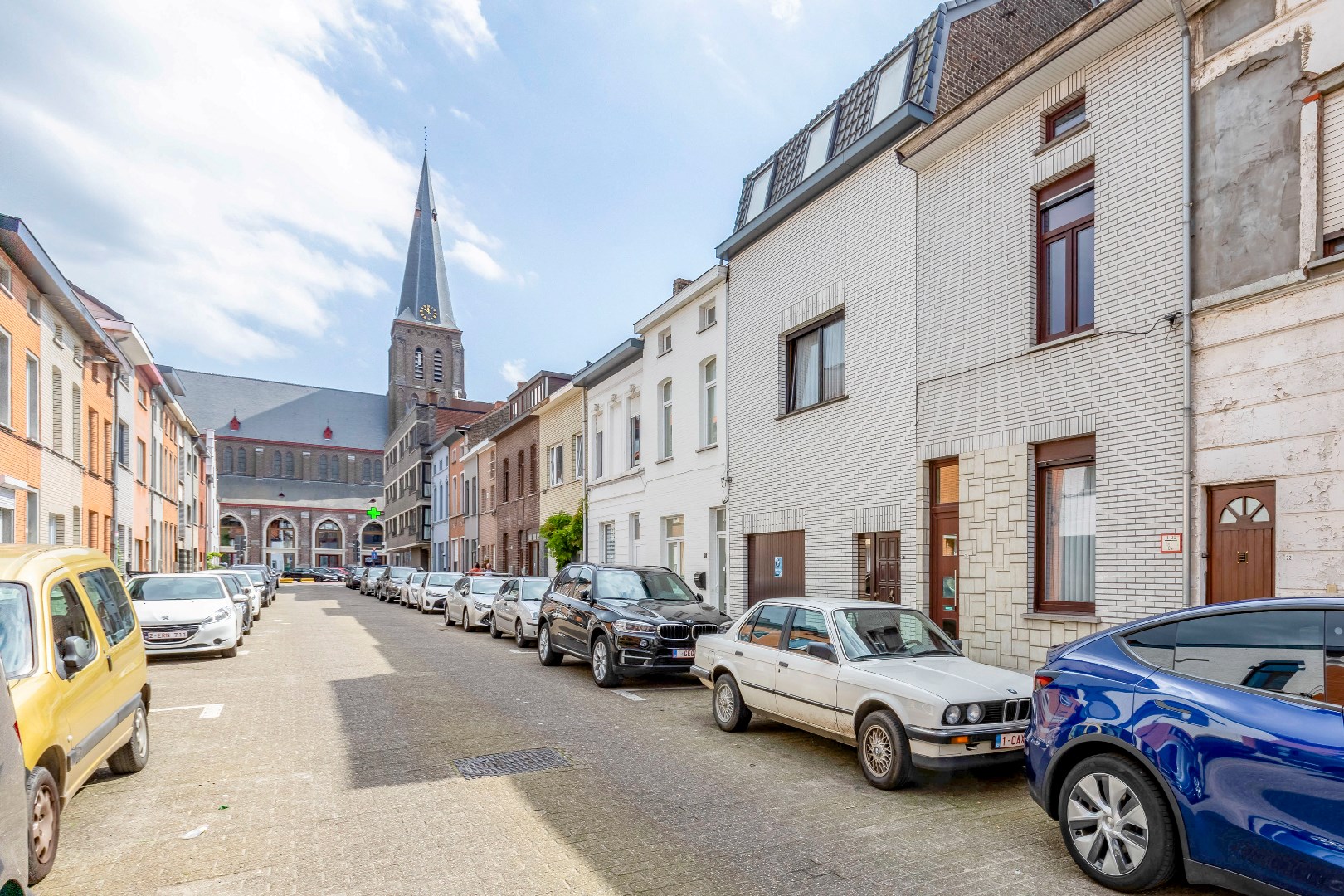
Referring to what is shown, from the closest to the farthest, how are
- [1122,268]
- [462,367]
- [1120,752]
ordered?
[1120,752] < [1122,268] < [462,367]

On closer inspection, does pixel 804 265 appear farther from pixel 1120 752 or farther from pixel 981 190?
pixel 1120 752

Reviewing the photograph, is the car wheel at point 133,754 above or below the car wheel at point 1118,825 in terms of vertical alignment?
below

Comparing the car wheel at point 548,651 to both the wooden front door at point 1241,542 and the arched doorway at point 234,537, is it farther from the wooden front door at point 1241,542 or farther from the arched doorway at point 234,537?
the arched doorway at point 234,537

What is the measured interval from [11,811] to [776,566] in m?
13.2

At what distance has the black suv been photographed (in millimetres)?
10969

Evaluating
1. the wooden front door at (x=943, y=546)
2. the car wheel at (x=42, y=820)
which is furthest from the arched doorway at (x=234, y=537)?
the car wheel at (x=42, y=820)

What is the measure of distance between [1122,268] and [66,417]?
70.6 ft

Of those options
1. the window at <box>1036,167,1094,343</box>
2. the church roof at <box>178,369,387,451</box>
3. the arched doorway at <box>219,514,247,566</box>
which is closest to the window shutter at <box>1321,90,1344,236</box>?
the window at <box>1036,167,1094,343</box>

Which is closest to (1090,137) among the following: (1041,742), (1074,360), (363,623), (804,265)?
(1074,360)

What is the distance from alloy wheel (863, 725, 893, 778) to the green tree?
62.6 feet

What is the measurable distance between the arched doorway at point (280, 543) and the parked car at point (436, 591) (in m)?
66.6

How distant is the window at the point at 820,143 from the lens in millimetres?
14500

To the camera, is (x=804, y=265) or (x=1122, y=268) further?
(x=804, y=265)

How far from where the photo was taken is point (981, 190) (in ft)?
35.8
